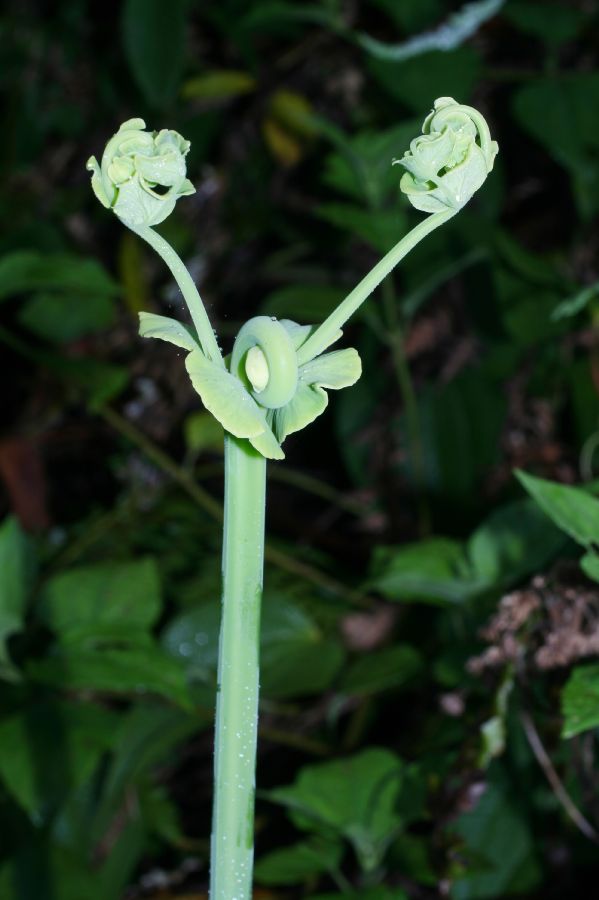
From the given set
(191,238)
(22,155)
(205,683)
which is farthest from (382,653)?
(22,155)

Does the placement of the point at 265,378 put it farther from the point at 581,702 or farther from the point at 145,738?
the point at 145,738

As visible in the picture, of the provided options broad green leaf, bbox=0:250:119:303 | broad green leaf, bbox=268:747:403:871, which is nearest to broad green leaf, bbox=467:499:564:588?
broad green leaf, bbox=268:747:403:871

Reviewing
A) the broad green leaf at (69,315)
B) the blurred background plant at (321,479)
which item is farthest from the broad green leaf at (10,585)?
the broad green leaf at (69,315)

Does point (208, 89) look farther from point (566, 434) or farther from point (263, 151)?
point (566, 434)

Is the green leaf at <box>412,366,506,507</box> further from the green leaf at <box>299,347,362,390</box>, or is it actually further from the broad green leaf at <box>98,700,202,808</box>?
the green leaf at <box>299,347,362,390</box>

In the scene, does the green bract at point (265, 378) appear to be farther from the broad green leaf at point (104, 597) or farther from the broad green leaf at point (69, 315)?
the broad green leaf at point (69, 315)
